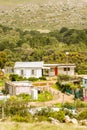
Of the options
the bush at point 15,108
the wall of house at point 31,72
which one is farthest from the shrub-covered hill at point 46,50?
the bush at point 15,108

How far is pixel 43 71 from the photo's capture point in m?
39.0

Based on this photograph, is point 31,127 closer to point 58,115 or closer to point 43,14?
point 58,115

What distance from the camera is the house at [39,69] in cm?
3788

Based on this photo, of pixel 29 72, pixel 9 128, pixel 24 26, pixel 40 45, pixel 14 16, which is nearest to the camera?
pixel 9 128

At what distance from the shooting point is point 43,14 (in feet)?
364

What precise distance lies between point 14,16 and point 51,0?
816 inches

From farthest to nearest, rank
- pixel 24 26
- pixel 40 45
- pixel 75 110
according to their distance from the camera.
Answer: pixel 24 26 → pixel 40 45 → pixel 75 110

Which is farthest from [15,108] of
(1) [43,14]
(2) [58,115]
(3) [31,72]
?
(1) [43,14]

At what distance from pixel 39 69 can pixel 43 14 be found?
7430cm

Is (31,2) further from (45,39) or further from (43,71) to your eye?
(43,71)

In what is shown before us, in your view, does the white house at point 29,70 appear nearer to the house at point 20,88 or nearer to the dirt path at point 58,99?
the dirt path at point 58,99

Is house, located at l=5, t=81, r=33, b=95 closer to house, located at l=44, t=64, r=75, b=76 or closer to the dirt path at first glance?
the dirt path

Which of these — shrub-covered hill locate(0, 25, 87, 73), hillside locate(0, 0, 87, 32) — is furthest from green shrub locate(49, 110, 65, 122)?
hillside locate(0, 0, 87, 32)

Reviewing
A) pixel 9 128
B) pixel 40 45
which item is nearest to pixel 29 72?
pixel 40 45
